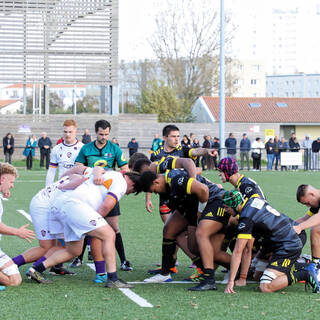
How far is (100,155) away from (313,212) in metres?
2.89

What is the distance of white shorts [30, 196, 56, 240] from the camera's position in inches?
294

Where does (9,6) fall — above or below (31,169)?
above

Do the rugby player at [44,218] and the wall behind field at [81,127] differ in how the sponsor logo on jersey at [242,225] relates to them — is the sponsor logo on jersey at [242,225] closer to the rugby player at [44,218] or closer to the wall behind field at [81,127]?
the rugby player at [44,218]

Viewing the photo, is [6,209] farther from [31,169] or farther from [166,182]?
[31,169]

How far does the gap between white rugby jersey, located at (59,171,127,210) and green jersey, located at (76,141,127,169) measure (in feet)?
5.06

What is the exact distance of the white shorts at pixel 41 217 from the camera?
748 cm

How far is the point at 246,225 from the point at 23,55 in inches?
1246

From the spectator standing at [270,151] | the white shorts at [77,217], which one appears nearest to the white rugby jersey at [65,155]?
the white shorts at [77,217]

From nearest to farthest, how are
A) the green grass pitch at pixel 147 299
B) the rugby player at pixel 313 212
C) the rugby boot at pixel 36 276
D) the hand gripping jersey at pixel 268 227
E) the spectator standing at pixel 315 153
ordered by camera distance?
the green grass pitch at pixel 147 299
the hand gripping jersey at pixel 268 227
the rugby boot at pixel 36 276
the rugby player at pixel 313 212
the spectator standing at pixel 315 153

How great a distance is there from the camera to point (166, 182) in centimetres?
709

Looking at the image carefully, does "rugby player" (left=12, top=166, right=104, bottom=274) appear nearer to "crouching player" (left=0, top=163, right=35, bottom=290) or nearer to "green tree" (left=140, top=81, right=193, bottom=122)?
"crouching player" (left=0, top=163, right=35, bottom=290)

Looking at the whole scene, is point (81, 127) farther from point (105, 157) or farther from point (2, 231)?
point (2, 231)

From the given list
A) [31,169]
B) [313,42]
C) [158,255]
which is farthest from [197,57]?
[313,42]

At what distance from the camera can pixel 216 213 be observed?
726cm
